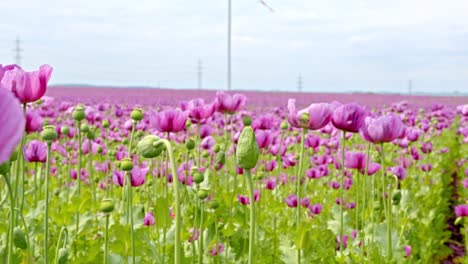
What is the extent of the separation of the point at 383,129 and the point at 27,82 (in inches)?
44.4

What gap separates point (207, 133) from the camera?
2.88 m

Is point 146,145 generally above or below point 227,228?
above

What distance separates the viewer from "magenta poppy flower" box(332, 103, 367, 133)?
178cm

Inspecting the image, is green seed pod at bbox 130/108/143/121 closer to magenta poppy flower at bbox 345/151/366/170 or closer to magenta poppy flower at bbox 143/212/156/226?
magenta poppy flower at bbox 143/212/156/226

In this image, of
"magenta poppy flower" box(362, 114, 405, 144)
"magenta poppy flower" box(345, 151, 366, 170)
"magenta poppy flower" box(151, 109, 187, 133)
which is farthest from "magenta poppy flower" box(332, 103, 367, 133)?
"magenta poppy flower" box(345, 151, 366, 170)

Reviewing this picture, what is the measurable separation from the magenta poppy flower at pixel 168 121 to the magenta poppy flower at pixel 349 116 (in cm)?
50

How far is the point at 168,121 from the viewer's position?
1852 millimetres

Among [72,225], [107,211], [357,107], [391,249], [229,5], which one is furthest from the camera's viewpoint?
[229,5]

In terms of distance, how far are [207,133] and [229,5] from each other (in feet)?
47.3

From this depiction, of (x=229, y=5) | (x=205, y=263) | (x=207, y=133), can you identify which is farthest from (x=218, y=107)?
(x=229, y=5)

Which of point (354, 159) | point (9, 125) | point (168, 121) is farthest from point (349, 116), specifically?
point (9, 125)

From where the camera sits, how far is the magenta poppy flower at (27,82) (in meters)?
1.24

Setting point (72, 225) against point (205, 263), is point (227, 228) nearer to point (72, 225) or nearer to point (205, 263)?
point (205, 263)

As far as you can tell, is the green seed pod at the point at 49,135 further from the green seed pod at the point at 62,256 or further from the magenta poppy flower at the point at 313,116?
the magenta poppy flower at the point at 313,116
